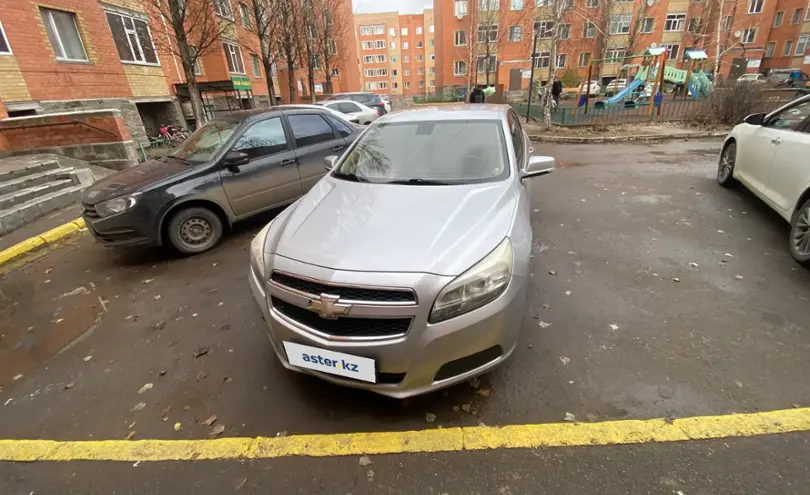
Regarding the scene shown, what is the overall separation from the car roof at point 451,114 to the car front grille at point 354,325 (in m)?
2.43

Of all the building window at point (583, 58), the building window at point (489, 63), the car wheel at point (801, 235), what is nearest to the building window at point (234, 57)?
the car wheel at point (801, 235)

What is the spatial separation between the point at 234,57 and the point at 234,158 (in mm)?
22190

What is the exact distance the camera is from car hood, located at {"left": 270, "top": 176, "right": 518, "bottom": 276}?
197cm

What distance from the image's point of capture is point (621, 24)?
37.0 metres

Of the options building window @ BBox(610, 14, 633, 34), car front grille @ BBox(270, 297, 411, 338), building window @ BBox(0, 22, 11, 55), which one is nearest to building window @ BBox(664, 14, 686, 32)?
building window @ BBox(610, 14, 633, 34)

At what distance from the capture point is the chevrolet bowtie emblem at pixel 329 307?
6.14 feet

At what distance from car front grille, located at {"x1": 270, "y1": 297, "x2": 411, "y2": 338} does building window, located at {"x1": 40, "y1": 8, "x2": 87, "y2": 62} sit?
14859 millimetres

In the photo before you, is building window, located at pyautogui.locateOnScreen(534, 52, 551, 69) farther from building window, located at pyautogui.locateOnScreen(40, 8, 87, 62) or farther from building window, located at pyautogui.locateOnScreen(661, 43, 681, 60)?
building window, located at pyautogui.locateOnScreen(40, 8, 87, 62)

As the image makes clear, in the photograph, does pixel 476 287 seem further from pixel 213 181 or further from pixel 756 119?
pixel 756 119

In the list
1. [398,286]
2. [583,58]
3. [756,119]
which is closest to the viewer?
[398,286]

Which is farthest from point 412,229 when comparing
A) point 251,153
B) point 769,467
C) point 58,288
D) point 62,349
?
point 58,288

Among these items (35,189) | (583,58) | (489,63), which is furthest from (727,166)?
(583,58)

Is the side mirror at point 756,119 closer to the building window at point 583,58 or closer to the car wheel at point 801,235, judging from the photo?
the car wheel at point 801,235

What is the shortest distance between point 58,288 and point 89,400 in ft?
8.13
